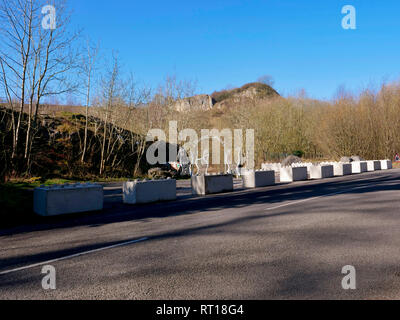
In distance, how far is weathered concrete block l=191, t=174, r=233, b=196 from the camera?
14.7 m

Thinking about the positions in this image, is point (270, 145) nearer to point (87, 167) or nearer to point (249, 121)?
point (249, 121)

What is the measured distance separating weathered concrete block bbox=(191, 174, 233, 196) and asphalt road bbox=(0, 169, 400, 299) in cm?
578

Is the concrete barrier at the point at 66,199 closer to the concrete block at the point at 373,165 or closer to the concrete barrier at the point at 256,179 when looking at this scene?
the concrete barrier at the point at 256,179

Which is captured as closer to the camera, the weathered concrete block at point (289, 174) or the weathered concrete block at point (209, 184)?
the weathered concrete block at point (209, 184)

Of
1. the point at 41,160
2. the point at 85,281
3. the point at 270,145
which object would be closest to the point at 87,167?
the point at 41,160

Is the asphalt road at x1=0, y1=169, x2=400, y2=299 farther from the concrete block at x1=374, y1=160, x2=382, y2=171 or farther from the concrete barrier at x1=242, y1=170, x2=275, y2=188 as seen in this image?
the concrete block at x1=374, y1=160, x2=382, y2=171

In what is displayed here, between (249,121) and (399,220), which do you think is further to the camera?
(249,121)

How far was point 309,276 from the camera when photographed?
3.83 meters

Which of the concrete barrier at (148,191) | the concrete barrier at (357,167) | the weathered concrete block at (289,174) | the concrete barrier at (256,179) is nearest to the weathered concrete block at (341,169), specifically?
the concrete barrier at (357,167)

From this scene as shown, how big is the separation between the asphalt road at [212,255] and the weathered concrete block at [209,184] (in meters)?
5.78

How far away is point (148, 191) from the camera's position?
12.3 m

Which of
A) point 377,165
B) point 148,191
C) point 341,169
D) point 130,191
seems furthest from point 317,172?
point 130,191

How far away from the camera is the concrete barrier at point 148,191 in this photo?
12.0 meters
